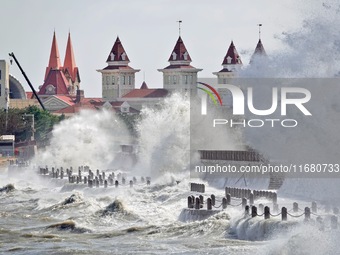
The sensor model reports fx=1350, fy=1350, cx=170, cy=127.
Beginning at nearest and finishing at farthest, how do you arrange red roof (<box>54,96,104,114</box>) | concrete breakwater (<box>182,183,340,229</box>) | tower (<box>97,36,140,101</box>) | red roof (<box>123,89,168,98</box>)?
concrete breakwater (<box>182,183,340,229</box>) < red roof (<box>54,96,104,114</box>) < red roof (<box>123,89,168,98</box>) < tower (<box>97,36,140,101</box>)

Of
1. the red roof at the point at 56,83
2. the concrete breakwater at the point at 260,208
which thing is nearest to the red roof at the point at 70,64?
the red roof at the point at 56,83

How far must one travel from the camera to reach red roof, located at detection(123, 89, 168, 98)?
552 ft

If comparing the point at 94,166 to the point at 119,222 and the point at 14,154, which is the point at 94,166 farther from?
the point at 119,222

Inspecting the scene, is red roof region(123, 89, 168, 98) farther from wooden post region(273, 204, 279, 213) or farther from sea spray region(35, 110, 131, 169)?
wooden post region(273, 204, 279, 213)

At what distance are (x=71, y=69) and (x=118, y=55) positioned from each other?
18.6 metres

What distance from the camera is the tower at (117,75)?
176875 mm

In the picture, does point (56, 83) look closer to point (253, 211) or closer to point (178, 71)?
point (178, 71)

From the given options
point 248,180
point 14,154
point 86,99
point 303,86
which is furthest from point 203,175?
point 86,99

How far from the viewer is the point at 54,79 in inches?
7416

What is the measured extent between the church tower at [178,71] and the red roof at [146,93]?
2.25 m

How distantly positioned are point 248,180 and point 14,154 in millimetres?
59528

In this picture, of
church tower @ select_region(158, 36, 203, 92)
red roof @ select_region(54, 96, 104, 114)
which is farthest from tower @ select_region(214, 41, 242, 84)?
red roof @ select_region(54, 96, 104, 114)

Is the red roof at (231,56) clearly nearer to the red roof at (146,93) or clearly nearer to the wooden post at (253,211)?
the red roof at (146,93)

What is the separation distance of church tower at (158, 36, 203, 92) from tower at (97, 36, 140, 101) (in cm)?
554
